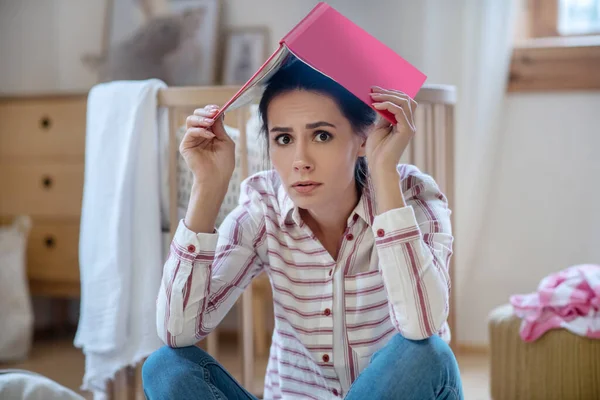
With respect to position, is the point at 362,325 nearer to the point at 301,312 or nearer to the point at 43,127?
the point at 301,312

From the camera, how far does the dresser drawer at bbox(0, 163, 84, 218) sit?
2561 mm

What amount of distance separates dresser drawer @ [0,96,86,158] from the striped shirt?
1.29 m

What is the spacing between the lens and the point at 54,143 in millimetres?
2562

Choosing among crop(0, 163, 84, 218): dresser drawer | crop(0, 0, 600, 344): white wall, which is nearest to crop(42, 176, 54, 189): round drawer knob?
crop(0, 163, 84, 218): dresser drawer

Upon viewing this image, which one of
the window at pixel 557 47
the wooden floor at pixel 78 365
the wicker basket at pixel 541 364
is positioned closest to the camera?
the wicker basket at pixel 541 364

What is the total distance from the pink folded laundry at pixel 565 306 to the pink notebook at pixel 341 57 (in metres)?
0.92

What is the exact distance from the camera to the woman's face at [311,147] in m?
1.26

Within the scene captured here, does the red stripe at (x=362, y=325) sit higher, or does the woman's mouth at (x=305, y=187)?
the woman's mouth at (x=305, y=187)

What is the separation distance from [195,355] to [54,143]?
1.53 meters

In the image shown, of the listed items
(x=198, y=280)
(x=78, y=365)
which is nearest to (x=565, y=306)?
(x=198, y=280)

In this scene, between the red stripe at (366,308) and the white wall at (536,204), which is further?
the white wall at (536,204)

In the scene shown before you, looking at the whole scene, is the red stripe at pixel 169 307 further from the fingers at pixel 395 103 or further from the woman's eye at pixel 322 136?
the fingers at pixel 395 103

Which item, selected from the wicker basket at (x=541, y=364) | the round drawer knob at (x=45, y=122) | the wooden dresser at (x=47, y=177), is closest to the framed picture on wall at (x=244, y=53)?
the wooden dresser at (x=47, y=177)

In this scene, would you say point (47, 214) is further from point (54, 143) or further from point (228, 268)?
point (228, 268)
